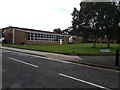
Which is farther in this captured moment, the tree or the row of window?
the row of window

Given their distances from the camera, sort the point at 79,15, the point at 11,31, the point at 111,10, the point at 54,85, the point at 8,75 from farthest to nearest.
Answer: the point at 11,31, the point at 79,15, the point at 111,10, the point at 8,75, the point at 54,85

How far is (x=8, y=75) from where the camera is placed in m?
10.5

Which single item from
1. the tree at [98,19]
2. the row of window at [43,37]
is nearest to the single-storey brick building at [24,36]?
the row of window at [43,37]

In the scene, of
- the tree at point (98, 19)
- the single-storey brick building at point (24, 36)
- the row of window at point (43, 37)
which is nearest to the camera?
the tree at point (98, 19)

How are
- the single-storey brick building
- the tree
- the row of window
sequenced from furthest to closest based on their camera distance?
the row of window < the single-storey brick building < the tree

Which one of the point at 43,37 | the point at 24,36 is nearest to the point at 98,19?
the point at 24,36

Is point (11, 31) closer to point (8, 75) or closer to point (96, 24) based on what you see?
point (96, 24)

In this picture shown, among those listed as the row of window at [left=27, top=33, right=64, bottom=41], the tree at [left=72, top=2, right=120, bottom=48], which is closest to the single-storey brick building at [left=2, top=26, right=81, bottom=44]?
the row of window at [left=27, top=33, right=64, bottom=41]

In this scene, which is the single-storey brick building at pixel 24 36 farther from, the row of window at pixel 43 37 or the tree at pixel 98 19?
the tree at pixel 98 19

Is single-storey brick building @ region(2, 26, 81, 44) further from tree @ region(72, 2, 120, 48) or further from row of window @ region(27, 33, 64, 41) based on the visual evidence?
tree @ region(72, 2, 120, 48)

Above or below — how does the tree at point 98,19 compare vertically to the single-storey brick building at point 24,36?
above

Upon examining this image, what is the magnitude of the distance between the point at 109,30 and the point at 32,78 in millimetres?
30423

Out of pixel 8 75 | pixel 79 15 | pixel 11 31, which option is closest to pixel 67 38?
pixel 11 31

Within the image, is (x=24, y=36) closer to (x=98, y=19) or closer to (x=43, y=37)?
(x=43, y=37)
